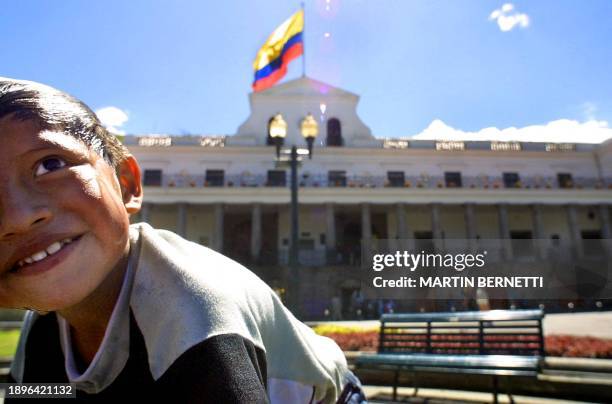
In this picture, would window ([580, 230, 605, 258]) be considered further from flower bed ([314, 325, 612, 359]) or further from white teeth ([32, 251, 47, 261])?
white teeth ([32, 251, 47, 261])

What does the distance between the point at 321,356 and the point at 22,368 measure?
1.20 metres

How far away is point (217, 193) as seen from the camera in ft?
100

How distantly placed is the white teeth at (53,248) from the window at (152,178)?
3413 cm

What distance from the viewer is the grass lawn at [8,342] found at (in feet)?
21.0

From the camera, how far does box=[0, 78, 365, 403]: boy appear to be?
0.94 meters

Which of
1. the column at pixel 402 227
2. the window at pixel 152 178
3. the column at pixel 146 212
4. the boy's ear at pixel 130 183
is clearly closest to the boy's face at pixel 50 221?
the boy's ear at pixel 130 183

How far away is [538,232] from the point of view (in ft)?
104

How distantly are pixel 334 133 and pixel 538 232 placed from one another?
18.2 m

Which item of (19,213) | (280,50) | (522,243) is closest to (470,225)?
(522,243)

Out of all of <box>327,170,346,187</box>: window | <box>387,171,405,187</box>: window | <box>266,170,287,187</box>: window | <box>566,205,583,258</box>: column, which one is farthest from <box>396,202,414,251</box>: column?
<box>566,205,583,258</box>: column

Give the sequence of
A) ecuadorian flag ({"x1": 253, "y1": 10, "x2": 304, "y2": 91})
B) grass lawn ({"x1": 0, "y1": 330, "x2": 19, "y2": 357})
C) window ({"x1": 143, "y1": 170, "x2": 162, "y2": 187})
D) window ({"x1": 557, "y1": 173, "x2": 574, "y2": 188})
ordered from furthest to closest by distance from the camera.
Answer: window ({"x1": 557, "y1": 173, "x2": 574, "y2": 188})
window ({"x1": 143, "y1": 170, "x2": 162, "y2": 187})
ecuadorian flag ({"x1": 253, "y1": 10, "x2": 304, "y2": 91})
grass lawn ({"x1": 0, "y1": 330, "x2": 19, "y2": 357})

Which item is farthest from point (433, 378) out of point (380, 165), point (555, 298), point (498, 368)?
point (380, 165)

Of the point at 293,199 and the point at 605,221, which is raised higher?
the point at 293,199

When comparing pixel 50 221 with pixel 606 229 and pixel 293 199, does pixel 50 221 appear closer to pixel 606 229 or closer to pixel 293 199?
pixel 293 199
